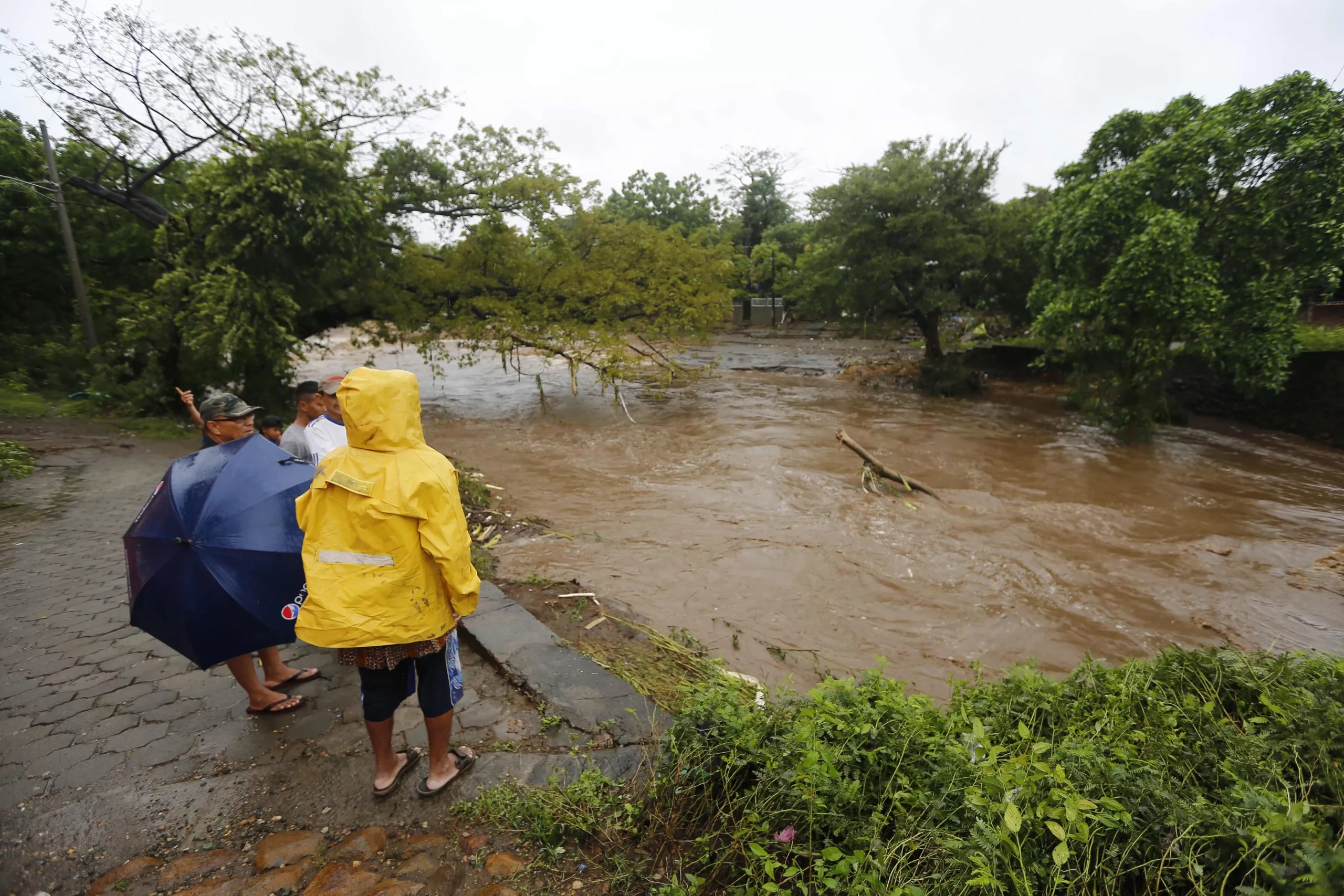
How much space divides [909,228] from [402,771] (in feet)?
62.7

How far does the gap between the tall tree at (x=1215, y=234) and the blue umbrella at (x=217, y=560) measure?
12916mm

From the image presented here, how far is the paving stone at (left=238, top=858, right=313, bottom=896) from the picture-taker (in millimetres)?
2293

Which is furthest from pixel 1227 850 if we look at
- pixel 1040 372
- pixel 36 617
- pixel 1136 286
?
pixel 1040 372

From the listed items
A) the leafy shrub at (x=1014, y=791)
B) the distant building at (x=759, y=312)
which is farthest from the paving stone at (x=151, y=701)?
the distant building at (x=759, y=312)

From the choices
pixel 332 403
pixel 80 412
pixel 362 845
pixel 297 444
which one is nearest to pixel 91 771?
pixel 362 845

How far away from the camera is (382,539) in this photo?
249cm

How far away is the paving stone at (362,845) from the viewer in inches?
98.5

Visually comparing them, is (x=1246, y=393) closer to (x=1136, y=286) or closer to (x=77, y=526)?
(x=1136, y=286)

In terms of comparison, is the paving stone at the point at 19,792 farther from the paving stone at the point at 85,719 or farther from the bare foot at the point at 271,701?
the bare foot at the point at 271,701

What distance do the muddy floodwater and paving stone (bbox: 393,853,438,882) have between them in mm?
2774

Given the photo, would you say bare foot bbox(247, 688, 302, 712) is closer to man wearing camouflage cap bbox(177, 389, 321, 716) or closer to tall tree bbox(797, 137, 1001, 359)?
man wearing camouflage cap bbox(177, 389, 321, 716)

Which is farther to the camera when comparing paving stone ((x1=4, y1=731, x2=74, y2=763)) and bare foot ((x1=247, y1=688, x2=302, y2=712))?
bare foot ((x1=247, y1=688, x2=302, y2=712))

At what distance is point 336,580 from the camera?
8.19ft

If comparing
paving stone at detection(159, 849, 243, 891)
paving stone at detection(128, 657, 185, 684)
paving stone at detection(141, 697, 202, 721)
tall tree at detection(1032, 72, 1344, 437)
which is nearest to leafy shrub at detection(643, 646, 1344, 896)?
paving stone at detection(159, 849, 243, 891)
